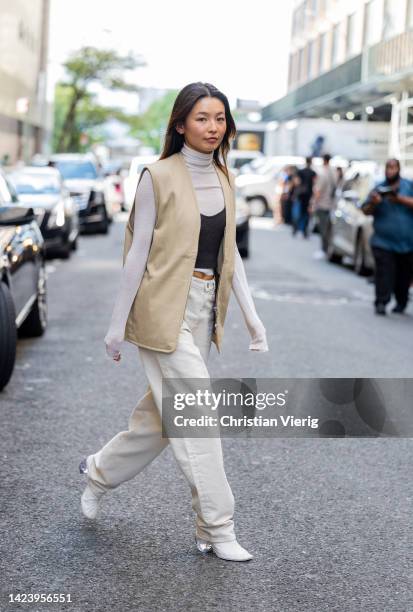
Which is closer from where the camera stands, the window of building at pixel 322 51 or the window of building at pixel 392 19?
the window of building at pixel 392 19

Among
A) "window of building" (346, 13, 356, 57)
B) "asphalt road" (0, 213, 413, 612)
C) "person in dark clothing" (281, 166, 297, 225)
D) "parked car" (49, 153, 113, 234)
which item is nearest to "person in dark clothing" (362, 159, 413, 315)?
"asphalt road" (0, 213, 413, 612)

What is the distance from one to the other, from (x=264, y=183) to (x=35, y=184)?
1853 cm

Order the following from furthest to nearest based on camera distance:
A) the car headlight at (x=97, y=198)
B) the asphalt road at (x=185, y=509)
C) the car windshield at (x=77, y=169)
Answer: the car windshield at (x=77, y=169) → the car headlight at (x=97, y=198) → the asphalt road at (x=185, y=509)

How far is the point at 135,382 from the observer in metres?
8.49

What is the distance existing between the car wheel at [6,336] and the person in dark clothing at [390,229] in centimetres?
636

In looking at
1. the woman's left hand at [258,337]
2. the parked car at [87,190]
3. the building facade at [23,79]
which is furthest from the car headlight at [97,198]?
the woman's left hand at [258,337]

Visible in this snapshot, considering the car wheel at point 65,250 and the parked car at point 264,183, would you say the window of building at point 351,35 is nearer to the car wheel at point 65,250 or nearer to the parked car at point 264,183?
the parked car at point 264,183

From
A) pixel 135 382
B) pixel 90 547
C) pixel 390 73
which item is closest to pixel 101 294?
pixel 135 382

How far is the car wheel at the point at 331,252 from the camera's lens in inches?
839

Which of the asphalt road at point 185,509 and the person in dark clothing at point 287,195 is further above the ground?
the person in dark clothing at point 287,195

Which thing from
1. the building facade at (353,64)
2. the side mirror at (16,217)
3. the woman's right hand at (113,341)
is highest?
the building facade at (353,64)

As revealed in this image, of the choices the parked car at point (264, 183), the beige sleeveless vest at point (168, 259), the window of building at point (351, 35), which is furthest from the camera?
the window of building at point (351, 35)

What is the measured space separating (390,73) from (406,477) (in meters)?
30.5

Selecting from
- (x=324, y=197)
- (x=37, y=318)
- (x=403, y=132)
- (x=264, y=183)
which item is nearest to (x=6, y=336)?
(x=37, y=318)
